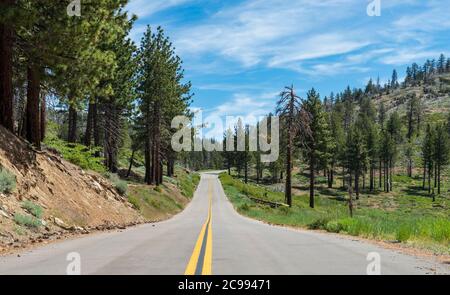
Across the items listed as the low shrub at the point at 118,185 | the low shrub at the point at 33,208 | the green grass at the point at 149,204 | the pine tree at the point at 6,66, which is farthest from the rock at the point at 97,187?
the low shrub at the point at 33,208

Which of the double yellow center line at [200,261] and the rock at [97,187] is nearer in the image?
the double yellow center line at [200,261]

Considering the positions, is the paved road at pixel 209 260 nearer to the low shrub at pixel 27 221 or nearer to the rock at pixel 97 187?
the low shrub at pixel 27 221

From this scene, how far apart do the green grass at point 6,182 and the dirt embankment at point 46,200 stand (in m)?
0.20

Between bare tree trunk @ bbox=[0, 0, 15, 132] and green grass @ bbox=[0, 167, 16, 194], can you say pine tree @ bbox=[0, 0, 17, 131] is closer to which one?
bare tree trunk @ bbox=[0, 0, 15, 132]

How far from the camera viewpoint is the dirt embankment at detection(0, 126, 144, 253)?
43.9 feet

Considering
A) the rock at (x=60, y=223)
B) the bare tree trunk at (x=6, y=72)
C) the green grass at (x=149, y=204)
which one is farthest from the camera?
the green grass at (x=149, y=204)

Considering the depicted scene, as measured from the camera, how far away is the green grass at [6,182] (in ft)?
47.0

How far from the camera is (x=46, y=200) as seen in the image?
17.3 metres

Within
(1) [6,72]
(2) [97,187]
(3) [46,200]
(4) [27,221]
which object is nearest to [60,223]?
(3) [46,200]

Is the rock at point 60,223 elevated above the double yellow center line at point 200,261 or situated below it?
below

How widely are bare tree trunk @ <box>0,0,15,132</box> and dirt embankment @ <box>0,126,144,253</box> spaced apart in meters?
0.91

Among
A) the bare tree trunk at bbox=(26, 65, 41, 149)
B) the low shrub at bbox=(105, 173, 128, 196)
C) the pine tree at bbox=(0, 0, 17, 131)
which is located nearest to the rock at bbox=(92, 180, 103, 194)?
the low shrub at bbox=(105, 173, 128, 196)
